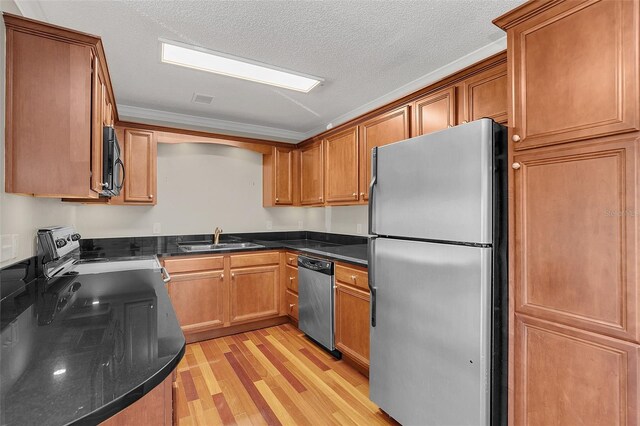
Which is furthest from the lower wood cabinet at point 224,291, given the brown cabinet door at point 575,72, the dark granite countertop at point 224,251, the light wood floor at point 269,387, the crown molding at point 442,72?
the brown cabinet door at point 575,72

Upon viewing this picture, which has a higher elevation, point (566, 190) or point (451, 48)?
point (451, 48)

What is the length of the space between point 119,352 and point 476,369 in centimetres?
143

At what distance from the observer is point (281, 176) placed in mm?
4035

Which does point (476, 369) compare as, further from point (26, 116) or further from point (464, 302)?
point (26, 116)

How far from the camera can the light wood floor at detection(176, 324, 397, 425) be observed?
6.66 ft

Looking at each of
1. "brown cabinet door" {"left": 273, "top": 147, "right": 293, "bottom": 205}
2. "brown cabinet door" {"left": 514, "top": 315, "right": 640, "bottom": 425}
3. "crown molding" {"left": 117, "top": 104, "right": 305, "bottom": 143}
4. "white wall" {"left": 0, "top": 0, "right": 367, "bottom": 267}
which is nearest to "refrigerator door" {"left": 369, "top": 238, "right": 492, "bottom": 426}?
"brown cabinet door" {"left": 514, "top": 315, "right": 640, "bottom": 425}

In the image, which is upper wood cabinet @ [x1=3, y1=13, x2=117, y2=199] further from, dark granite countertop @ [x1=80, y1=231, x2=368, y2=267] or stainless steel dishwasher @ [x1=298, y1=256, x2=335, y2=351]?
stainless steel dishwasher @ [x1=298, y1=256, x2=335, y2=351]

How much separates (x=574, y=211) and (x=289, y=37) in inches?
71.5

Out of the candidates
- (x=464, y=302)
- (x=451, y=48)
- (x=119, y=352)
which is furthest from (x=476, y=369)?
(x=451, y=48)

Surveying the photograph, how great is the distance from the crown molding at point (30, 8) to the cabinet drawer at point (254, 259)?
228 centimetres

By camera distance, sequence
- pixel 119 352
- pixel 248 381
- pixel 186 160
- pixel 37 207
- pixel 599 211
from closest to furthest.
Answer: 1. pixel 119 352
2. pixel 599 211
3. pixel 37 207
4. pixel 248 381
5. pixel 186 160

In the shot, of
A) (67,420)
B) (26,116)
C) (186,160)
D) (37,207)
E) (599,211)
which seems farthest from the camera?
(186,160)

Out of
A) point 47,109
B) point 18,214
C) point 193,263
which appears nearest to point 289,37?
point 47,109

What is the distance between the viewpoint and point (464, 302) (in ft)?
4.98
